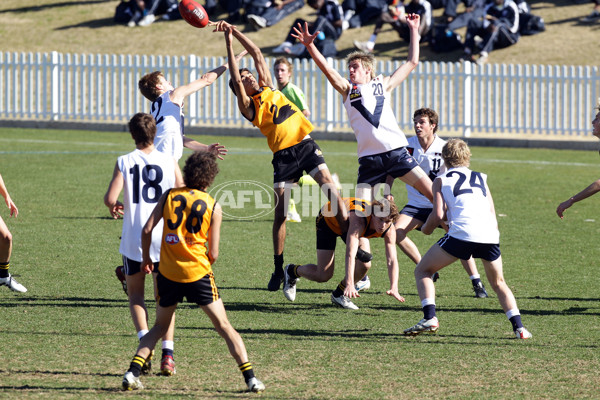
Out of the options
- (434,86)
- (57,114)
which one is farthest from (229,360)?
(57,114)

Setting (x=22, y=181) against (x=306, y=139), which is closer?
(x=306, y=139)

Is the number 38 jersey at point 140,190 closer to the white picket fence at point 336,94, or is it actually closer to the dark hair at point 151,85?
the dark hair at point 151,85

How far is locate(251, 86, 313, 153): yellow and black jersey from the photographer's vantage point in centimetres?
889

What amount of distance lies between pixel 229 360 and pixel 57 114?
808 inches

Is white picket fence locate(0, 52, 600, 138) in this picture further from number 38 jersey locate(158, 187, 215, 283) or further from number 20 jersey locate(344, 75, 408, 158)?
number 38 jersey locate(158, 187, 215, 283)

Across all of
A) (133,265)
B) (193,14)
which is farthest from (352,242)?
(193,14)

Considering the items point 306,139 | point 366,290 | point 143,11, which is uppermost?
point 143,11

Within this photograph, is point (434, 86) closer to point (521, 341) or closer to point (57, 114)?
point (57, 114)

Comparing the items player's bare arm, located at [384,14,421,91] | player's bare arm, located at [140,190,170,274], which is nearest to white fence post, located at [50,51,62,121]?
player's bare arm, located at [384,14,421,91]

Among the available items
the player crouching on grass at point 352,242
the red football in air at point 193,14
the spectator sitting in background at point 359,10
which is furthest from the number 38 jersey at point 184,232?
the spectator sitting in background at point 359,10

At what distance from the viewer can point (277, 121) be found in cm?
891

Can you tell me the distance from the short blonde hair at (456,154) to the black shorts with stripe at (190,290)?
2355mm

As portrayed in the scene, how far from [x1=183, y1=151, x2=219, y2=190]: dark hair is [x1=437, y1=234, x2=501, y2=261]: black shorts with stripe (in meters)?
2.16

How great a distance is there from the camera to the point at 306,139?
9.01 meters
